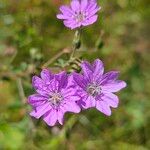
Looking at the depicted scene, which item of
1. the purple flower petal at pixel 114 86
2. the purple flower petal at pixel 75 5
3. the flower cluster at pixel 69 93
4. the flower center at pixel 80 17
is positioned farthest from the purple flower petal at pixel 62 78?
the purple flower petal at pixel 75 5

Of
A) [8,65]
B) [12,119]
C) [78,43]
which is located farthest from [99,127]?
[78,43]

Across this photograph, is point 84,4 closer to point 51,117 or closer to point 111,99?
point 111,99

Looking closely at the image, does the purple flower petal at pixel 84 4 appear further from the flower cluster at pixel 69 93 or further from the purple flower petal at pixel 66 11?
the flower cluster at pixel 69 93

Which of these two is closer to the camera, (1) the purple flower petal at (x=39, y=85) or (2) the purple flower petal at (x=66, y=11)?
(1) the purple flower petal at (x=39, y=85)

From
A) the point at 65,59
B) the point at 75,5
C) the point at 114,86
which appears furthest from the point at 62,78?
the point at 65,59

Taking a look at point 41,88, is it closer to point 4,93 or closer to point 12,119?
point 12,119

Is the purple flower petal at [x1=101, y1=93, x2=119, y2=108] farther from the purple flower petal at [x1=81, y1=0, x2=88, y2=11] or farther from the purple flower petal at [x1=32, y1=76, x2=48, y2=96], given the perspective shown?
the purple flower petal at [x1=81, y1=0, x2=88, y2=11]
